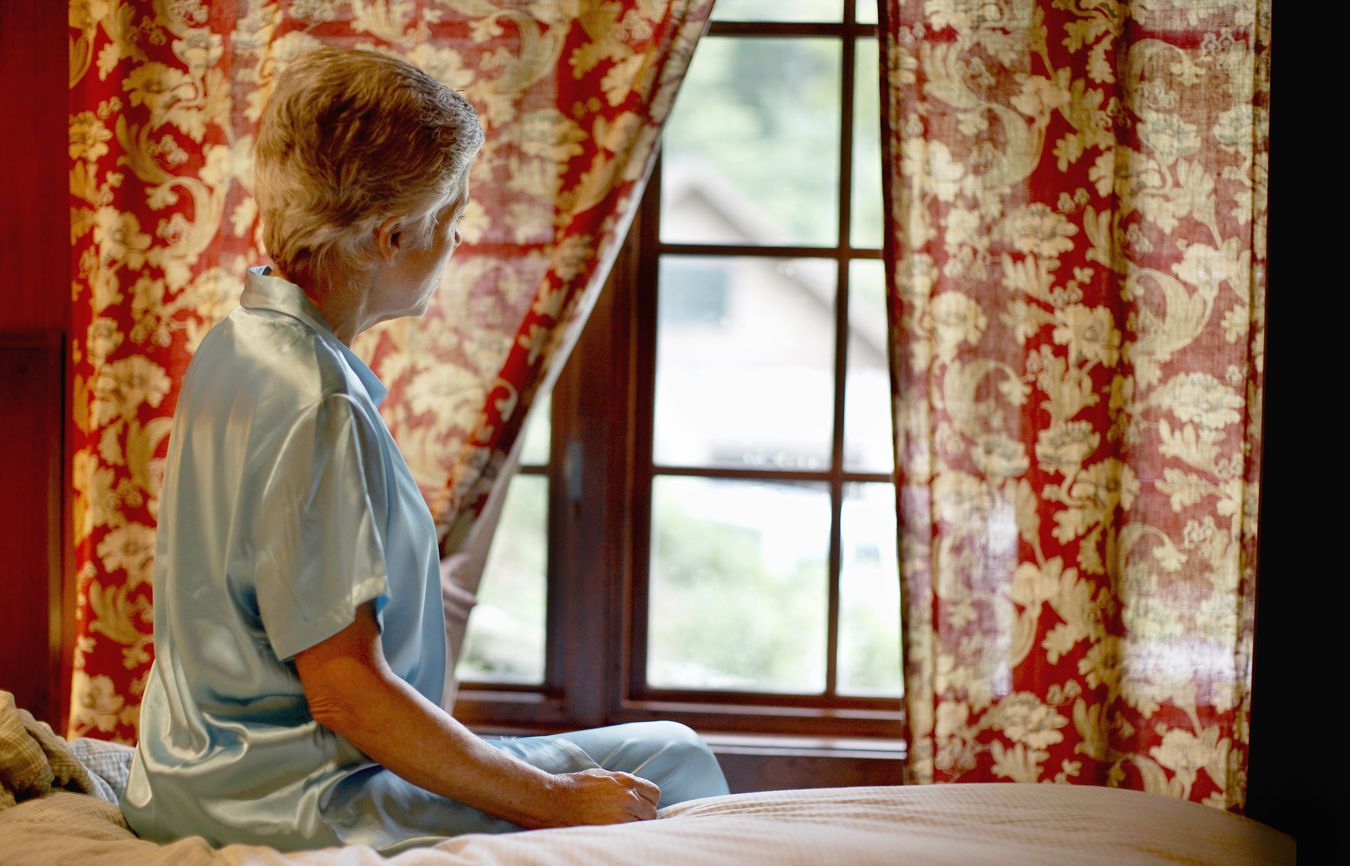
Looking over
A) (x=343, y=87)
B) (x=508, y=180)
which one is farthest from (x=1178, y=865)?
(x=508, y=180)

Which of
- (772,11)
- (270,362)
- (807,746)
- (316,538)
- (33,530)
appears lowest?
A: (807,746)

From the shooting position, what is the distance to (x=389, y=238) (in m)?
1.33

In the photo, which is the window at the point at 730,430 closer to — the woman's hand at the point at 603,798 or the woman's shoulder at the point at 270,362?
the woman's hand at the point at 603,798

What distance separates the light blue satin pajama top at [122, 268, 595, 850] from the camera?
1155mm

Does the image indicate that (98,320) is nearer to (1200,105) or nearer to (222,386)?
(222,386)

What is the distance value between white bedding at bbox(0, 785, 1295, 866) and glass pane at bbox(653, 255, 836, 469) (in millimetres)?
1016

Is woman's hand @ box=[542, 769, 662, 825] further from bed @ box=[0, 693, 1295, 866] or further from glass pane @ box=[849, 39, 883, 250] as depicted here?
glass pane @ box=[849, 39, 883, 250]

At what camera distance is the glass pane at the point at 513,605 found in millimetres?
2318

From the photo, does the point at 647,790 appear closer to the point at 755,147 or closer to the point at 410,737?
the point at 410,737

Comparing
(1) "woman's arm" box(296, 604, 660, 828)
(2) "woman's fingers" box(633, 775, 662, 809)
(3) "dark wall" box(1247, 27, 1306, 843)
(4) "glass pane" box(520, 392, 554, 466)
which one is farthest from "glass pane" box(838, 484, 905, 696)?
(1) "woman's arm" box(296, 604, 660, 828)

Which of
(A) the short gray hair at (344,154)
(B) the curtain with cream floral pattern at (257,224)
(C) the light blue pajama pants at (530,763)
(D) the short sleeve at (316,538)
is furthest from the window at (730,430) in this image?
(D) the short sleeve at (316,538)

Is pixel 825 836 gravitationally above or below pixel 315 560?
below

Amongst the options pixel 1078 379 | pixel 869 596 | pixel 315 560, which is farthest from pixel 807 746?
pixel 315 560

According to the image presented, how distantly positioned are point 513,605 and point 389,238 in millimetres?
1188
